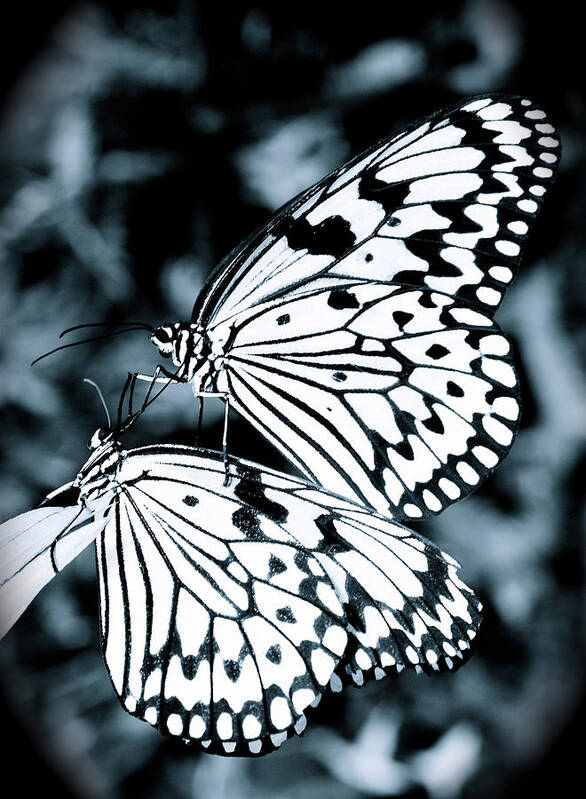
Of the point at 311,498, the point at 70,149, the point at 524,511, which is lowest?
the point at 524,511

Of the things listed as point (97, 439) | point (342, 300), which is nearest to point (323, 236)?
point (342, 300)

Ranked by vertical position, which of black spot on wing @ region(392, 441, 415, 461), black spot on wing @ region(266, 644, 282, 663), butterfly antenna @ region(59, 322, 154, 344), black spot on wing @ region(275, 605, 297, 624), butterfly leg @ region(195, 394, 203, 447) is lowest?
black spot on wing @ region(266, 644, 282, 663)

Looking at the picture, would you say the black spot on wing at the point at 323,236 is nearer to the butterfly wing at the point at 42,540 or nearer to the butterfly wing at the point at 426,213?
the butterfly wing at the point at 426,213

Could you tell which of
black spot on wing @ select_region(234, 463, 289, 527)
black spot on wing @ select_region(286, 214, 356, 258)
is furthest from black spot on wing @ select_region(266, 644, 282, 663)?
black spot on wing @ select_region(286, 214, 356, 258)

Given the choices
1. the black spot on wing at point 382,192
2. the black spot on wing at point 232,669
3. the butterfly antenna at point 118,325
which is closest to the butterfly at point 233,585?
the black spot on wing at point 232,669

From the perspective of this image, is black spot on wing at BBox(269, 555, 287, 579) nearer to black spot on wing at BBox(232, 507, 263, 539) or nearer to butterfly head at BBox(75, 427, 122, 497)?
black spot on wing at BBox(232, 507, 263, 539)

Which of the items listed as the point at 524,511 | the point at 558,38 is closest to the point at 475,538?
the point at 524,511

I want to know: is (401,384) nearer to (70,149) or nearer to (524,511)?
(524,511)

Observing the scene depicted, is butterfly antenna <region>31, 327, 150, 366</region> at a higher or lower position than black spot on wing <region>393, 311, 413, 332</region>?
higher
